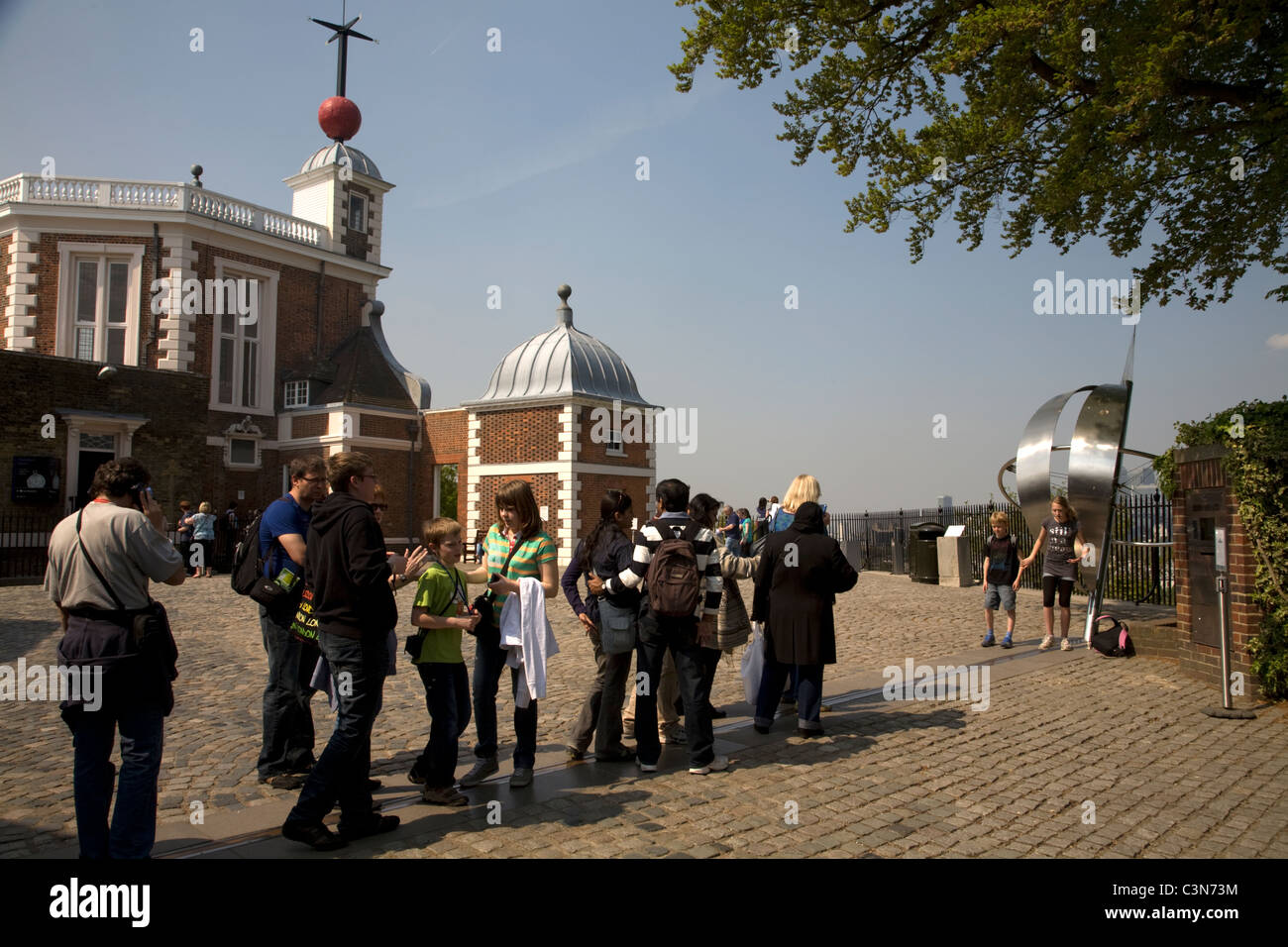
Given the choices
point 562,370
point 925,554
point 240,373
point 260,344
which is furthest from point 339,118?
point 925,554

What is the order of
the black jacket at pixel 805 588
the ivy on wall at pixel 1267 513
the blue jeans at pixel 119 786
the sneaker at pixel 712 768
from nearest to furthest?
the blue jeans at pixel 119 786, the sneaker at pixel 712 768, the black jacket at pixel 805 588, the ivy on wall at pixel 1267 513

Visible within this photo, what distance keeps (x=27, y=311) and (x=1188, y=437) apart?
28559mm

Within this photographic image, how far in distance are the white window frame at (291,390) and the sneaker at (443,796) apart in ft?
81.9

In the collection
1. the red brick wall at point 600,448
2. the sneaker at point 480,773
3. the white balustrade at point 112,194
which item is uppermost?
the white balustrade at point 112,194

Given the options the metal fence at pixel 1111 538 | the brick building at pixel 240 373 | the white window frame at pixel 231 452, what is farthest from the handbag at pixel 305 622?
the white window frame at pixel 231 452

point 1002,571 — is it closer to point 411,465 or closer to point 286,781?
point 286,781

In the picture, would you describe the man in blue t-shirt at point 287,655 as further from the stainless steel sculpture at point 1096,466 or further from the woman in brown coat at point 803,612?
the stainless steel sculpture at point 1096,466

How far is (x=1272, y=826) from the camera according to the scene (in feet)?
14.2

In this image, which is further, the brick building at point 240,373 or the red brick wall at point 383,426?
the red brick wall at point 383,426

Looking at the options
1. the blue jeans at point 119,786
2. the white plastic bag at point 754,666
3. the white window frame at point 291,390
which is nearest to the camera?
the blue jeans at point 119,786

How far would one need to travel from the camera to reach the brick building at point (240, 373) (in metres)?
21.5

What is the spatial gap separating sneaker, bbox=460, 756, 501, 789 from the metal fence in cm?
898

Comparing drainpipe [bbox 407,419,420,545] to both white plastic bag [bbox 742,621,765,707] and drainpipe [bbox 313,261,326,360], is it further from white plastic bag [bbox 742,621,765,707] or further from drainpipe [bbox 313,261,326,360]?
white plastic bag [bbox 742,621,765,707]
